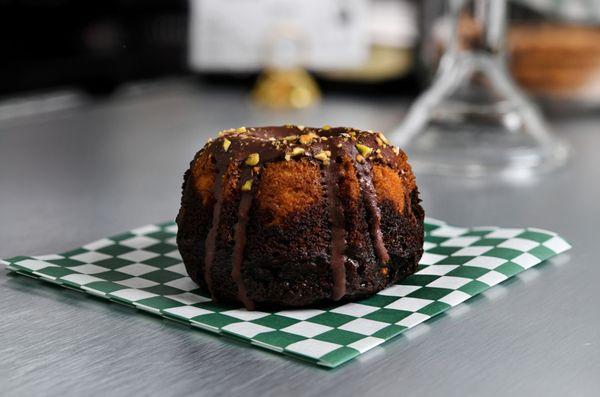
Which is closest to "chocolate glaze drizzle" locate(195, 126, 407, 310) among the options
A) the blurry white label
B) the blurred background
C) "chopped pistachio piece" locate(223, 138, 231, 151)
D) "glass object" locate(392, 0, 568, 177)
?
"chopped pistachio piece" locate(223, 138, 231, 151)

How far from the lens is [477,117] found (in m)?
1.55

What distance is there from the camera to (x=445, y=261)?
37.2 inches

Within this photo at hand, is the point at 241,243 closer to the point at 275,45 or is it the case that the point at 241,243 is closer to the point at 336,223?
the point at 336,223

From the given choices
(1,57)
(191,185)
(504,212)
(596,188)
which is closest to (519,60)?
(596,188)

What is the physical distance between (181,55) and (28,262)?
1.53 meters

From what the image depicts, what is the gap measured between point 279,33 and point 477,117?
2.39ft

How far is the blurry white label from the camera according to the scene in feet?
7.02

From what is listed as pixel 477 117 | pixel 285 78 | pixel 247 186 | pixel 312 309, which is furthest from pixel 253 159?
pixel 285 78

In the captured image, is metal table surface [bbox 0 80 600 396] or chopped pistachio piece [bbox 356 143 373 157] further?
chopped pistachio piece [bbox 356 143 373 157]

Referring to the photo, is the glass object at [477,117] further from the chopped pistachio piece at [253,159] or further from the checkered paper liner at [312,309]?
the chopped pistachio piece at [253,159]

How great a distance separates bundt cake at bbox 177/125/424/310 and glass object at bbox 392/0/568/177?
662mm

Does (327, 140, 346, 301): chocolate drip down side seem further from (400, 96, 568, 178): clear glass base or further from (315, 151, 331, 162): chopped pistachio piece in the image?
(400, 96, 568, 178): clear glass base

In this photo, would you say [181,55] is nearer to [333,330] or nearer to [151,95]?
[151,95]

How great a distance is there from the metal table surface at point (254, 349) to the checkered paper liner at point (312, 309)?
0.04ft
